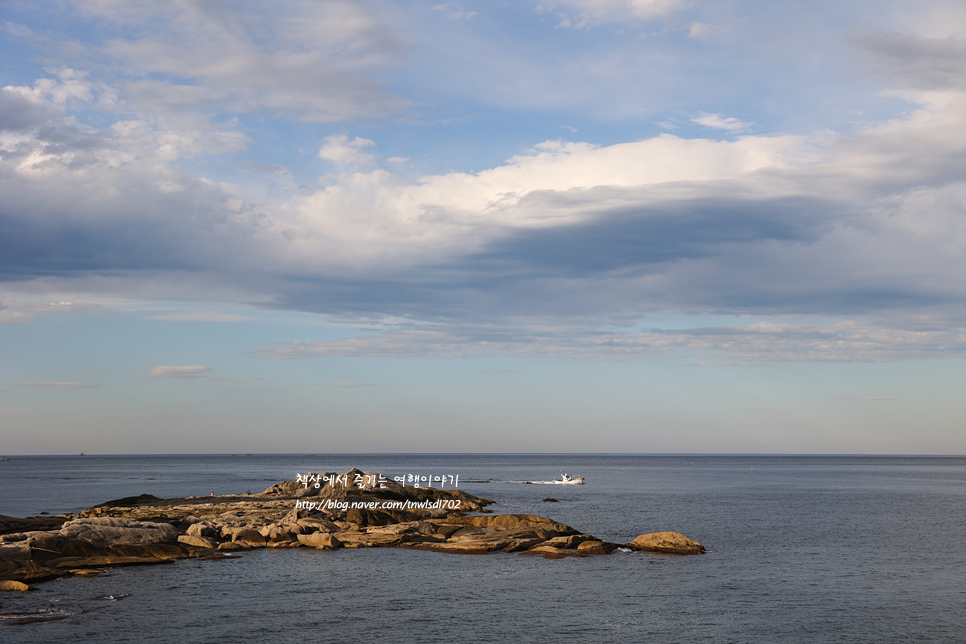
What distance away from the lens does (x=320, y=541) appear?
204ft

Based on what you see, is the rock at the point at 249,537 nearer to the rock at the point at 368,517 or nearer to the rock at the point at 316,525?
the rock at the point at 316,525

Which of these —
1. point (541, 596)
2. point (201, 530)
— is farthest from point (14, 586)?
point (541, 596)

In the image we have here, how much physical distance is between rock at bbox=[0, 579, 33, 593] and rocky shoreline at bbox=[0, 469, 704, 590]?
0.23 ft

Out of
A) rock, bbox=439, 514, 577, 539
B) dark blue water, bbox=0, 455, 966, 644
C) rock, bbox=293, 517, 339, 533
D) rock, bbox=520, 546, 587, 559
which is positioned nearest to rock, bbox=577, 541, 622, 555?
rock, bbox=520, 546, 587, 559

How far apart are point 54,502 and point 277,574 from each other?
3081 inches

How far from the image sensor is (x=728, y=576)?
51.4 metres

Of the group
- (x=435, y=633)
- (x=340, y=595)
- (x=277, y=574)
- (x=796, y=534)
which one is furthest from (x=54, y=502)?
(x=796, y=534)

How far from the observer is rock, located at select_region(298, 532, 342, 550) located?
61.9 meters

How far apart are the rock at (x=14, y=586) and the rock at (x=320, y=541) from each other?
74.6 feet

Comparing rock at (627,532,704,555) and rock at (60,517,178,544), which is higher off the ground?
rock at (60,517,178,544)

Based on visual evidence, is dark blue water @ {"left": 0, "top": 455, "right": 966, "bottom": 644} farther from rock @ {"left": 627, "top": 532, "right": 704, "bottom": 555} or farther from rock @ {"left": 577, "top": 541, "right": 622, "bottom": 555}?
rock @ {"left": 577, "top": 541, "right": 622, "bottom": 555}

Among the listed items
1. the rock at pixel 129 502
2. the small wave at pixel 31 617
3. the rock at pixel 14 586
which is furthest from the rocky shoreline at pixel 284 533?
the small wave at pixel 31 617

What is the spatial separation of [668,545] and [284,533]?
33715mm

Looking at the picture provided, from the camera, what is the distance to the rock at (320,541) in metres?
61.9
